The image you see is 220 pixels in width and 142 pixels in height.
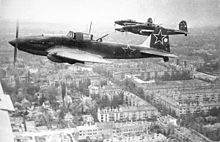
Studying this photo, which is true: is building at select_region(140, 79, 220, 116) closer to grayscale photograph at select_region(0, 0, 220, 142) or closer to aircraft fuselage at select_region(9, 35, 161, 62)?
grayscale photograph at select_region(0, 0, 220, 142)

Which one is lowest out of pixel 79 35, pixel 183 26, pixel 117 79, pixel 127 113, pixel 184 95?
pixel 127 113

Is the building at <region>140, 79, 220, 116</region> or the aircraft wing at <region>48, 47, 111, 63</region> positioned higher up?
the aircraft wing at <region>48, 47, 111, 63</region>

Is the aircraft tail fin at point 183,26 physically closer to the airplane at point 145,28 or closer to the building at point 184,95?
the airplane at point 145,28

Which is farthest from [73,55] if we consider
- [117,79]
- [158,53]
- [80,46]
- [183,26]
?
[183,26]

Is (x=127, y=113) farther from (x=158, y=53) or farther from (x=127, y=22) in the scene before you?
(x=127, y=22)

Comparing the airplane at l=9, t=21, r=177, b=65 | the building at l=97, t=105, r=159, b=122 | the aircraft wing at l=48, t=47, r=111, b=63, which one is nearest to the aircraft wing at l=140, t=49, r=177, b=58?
the airplane at l=9, t=21, r=177, b=65

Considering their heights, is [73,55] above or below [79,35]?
below

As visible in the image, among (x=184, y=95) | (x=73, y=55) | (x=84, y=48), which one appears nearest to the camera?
(x=73, y=55)

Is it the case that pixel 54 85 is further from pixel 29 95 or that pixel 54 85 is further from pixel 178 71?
pixel 178 71
